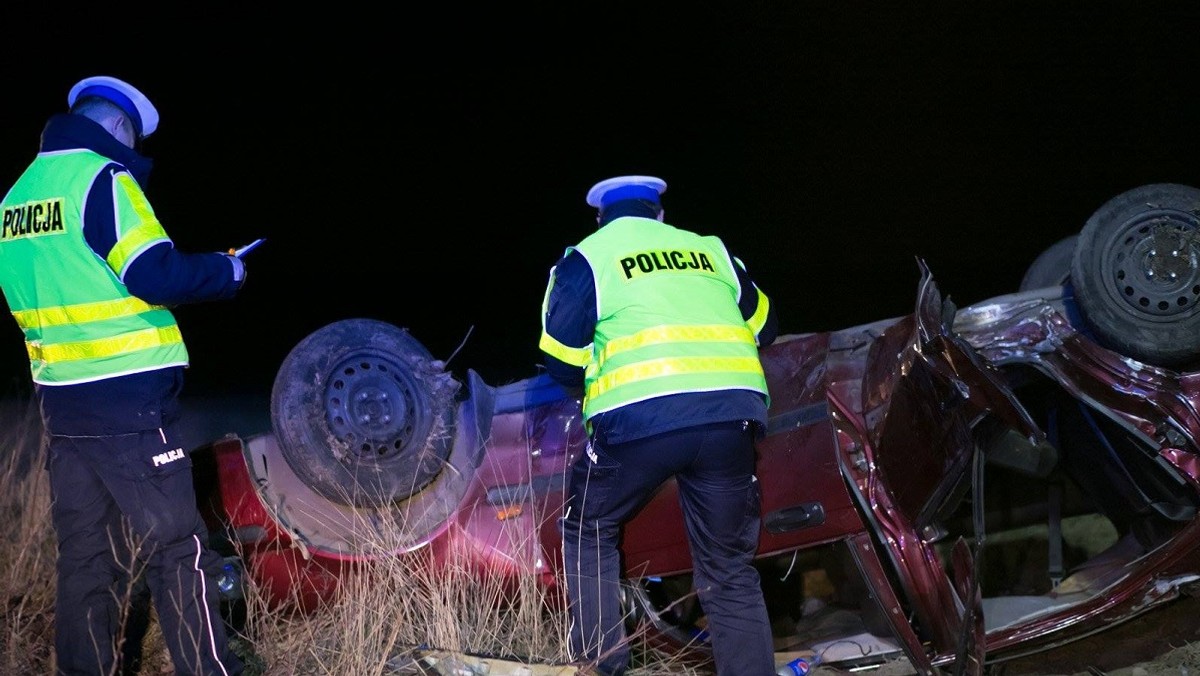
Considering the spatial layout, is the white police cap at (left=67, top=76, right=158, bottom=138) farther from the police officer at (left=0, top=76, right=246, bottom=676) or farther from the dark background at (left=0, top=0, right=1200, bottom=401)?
the dark background at (left=0, top=0, right=1200, bottom=401)

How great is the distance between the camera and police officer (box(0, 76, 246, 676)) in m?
3.49

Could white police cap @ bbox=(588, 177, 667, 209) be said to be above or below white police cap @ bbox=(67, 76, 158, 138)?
below

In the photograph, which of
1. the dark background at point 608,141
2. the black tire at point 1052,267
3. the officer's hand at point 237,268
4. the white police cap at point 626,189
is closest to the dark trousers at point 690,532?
the white police cap at point 626,189

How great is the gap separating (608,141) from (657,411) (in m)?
12.3

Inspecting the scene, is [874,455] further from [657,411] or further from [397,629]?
[397,629]

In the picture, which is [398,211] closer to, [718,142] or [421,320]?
[421,320]

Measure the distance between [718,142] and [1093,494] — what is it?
37.6ft

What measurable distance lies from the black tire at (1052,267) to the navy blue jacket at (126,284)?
3.18 metres

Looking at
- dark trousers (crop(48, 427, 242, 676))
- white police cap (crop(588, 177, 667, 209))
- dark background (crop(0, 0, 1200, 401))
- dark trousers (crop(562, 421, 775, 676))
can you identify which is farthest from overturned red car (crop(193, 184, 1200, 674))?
dark background (crop(0, 0, 1200, 401))

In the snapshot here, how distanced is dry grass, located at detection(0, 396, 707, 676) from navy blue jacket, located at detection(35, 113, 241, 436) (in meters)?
0.80

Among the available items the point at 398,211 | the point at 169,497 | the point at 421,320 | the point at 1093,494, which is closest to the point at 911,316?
the point at 1093,494

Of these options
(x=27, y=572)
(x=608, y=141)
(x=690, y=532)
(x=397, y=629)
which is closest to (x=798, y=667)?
(x=690, y=532)

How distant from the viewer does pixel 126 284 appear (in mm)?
3465

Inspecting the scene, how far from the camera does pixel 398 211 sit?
14.5 meters
